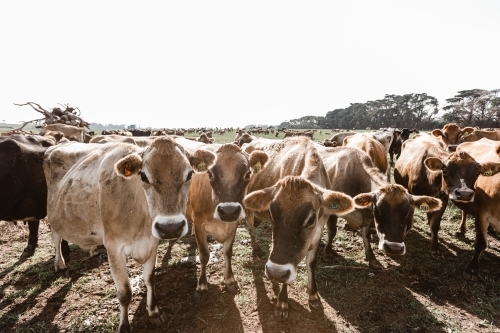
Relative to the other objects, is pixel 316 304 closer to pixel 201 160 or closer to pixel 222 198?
pixel 222 198

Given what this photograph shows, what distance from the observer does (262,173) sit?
5.88 metres

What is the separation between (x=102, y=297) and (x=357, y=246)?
5228 mm

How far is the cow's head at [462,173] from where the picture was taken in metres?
4.87

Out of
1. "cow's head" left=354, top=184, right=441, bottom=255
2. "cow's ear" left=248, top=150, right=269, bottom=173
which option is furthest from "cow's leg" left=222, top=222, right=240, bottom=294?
"cow's head" left=354, top=184, right=441, bottom=255

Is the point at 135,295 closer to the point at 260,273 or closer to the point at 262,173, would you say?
the point at 260,273

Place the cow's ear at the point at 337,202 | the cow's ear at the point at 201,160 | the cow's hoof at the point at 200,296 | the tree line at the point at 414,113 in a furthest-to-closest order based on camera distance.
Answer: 1. the tree line at the point at 414,113
2. the cow's hoof at the point at 200,296
3. the cow's ear at the point at 201,160
4. the cow's ear at the point at 337,202

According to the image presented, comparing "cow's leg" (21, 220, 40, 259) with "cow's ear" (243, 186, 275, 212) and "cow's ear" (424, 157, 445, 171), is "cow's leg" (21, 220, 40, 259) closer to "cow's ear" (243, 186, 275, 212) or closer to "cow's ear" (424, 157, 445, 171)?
"cow's ear" (243, 186, 275, 212)

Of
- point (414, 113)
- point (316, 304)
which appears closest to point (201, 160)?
point (316, 304)

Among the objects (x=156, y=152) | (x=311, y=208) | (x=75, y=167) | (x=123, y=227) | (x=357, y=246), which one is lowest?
(x=357, y=246)

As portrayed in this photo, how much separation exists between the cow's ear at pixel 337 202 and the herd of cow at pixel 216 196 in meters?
0.01

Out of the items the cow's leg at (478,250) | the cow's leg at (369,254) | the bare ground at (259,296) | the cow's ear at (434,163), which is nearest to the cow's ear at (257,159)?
the bare ground at (259,296)

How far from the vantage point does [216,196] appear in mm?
4188

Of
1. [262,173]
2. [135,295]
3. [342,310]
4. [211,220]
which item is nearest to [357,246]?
[342,310]

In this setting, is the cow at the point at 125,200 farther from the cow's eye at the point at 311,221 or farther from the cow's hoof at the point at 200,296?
the cow's eye at the point at 311,221
